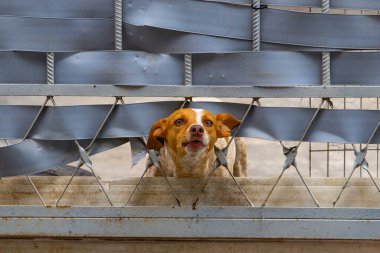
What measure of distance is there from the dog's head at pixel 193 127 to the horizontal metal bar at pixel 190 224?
32cm

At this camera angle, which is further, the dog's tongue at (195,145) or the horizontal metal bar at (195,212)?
the dog's tongue at (195,145)

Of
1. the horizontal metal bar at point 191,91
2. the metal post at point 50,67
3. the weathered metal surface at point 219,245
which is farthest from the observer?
the weathered metal surface at point 219,245

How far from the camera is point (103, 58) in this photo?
505cm

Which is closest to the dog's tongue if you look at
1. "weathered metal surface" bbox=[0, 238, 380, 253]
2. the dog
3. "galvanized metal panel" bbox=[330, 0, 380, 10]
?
the dog

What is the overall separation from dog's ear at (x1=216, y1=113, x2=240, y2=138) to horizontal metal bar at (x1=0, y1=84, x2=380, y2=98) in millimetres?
114

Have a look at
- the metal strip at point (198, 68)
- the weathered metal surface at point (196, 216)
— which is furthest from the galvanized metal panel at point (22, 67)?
the weathered metal surface at point (196, 216)

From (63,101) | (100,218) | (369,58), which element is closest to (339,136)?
(369,58)

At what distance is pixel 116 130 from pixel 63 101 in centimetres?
540

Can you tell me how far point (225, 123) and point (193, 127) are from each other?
142 millimetres

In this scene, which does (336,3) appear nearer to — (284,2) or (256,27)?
(284,2)

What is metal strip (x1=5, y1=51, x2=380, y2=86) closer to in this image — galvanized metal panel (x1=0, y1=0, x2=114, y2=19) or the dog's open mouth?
galvanized metal panel (x1=0, y1=0, x2=114, y2=19)

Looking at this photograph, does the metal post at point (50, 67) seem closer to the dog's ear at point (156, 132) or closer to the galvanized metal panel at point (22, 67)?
the galvanized metal panel at point (22, 67)

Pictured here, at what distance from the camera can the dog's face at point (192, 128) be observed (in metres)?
5.07

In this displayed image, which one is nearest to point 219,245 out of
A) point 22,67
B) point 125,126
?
point 125,126
